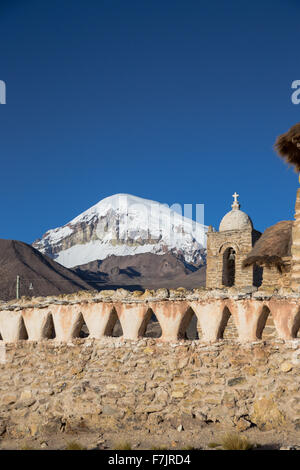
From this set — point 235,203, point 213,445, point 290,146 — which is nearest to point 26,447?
point 213,445

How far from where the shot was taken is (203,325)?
5.76m

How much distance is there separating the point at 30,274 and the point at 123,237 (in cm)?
5872

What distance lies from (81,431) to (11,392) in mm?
1726

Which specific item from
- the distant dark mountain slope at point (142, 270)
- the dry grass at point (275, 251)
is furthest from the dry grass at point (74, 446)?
the distant dark mountain slope at point (142, 270)

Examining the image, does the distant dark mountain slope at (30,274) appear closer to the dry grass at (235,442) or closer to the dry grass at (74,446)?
the dry grass at (74,446)

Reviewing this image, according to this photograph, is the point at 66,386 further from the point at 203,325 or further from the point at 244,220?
the point at 244,220

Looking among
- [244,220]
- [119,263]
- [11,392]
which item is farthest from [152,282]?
[11,392]

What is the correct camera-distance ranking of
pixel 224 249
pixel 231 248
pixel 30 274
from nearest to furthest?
pixel 224 249 < pixel 231 248 < pixel 30 274

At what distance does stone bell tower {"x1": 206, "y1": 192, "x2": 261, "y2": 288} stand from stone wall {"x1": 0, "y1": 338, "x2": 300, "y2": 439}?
18.3 metres

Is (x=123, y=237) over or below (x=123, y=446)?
over

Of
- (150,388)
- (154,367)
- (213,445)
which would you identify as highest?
(154,367)

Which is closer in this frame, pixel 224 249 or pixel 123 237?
pixel 224 249

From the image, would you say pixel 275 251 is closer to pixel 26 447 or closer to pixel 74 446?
pixel 74 446

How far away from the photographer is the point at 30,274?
6612 cm
